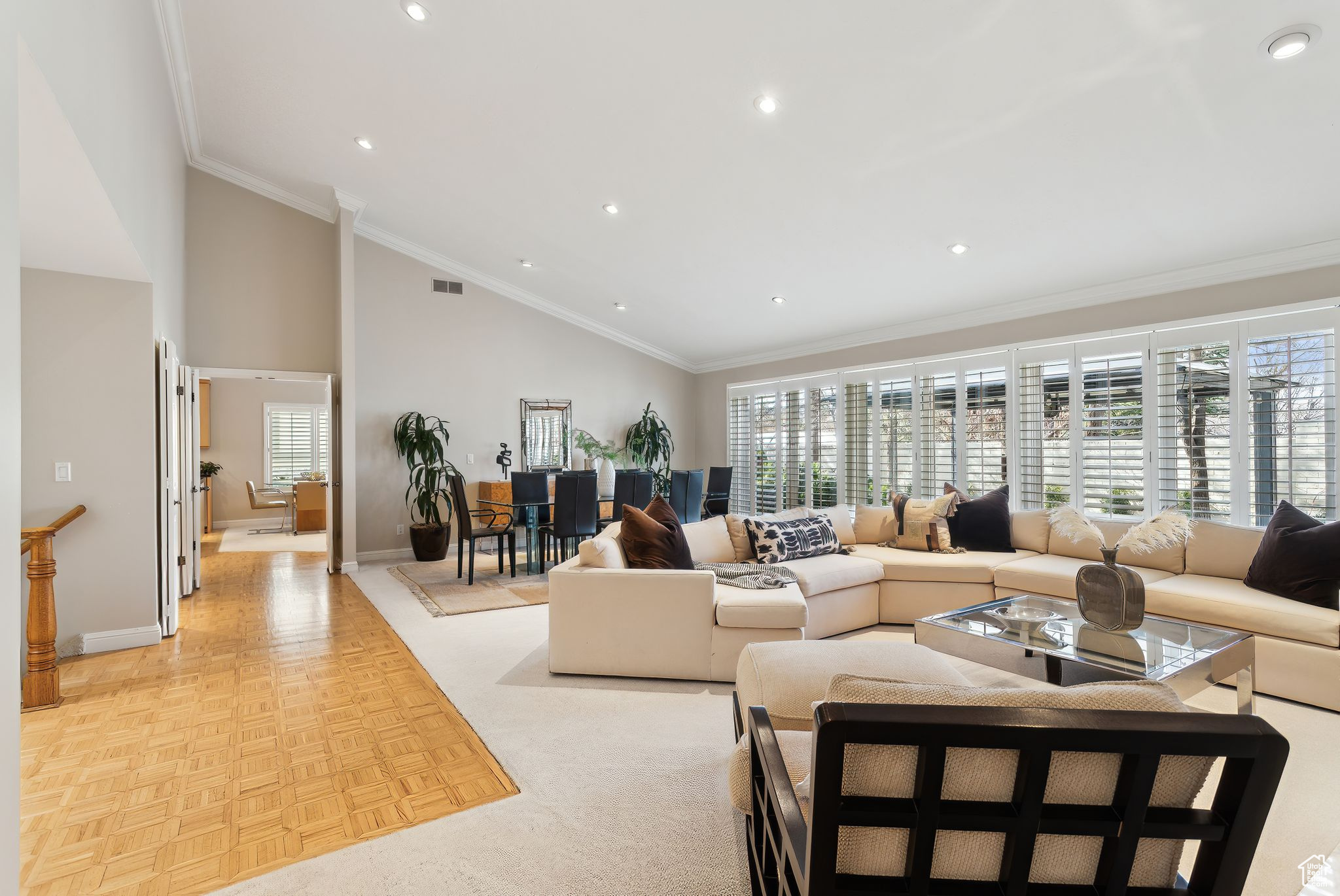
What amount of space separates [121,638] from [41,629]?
884 millimetres

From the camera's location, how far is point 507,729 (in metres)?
2.70

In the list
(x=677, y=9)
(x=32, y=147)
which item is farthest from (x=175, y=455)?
(x=677, y=9)

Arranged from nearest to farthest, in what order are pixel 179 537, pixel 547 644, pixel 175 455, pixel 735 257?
pixel 547 644
pixel 175 455
pixel 179 537
pixel 735 257

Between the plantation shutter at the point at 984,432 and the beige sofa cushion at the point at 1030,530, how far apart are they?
620 millimetres

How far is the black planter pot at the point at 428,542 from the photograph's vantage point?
673cm

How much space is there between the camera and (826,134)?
3.64 m

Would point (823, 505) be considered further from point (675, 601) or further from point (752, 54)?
point (752, 54)

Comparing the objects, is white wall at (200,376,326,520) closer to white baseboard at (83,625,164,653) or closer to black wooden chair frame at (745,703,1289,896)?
white baseboard at (83,625,164,653)

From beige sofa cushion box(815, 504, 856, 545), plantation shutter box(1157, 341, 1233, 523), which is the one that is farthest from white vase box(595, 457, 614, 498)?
plantation shutter box(1157, 341, 1233, 523)

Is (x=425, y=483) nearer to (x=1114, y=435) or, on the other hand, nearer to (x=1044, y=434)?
(x=1044, y=434)

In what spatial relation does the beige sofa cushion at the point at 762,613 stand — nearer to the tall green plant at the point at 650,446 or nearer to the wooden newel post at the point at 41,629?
the wooden newel post at the point at 41,629

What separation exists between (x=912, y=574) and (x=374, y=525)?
5.46 m

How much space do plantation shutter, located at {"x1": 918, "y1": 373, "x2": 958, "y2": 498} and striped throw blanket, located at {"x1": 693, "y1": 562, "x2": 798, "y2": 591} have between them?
273cm

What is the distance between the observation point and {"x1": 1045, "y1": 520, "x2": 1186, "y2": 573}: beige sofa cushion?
12.6 ft
